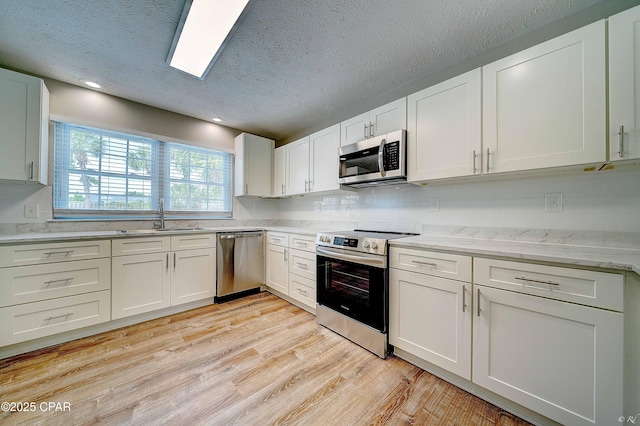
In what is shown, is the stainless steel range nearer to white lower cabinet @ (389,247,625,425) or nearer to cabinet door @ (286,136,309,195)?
white lower cabinet @ (389,247,625,425)

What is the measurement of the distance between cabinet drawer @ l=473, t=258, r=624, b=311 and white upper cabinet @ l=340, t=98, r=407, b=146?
1.37 metres

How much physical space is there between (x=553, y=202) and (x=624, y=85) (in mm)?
721

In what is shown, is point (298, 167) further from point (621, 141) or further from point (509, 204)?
point (621, 141)

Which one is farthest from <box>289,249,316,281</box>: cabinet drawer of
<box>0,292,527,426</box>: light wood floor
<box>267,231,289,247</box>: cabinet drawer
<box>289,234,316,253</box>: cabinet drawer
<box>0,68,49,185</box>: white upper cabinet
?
<box>0,68,49,185</box>: white upper cabinet

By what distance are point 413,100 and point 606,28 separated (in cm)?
106

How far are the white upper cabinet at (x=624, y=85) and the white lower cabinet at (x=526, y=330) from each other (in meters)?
0.69

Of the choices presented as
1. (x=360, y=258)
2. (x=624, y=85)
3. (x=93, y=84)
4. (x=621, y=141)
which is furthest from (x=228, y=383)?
(x=93, y=84)

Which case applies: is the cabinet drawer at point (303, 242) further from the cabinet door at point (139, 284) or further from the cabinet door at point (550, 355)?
the cabinet door at point (550, 355)

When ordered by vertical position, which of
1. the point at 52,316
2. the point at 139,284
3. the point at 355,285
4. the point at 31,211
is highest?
the point at 31,211

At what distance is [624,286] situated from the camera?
1.03m

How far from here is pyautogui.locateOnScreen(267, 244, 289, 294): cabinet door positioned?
2.95 m

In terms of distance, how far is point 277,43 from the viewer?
1.80 meters

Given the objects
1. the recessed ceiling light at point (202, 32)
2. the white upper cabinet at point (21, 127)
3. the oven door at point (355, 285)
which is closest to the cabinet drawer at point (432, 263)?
the oven door at point (355, 285)

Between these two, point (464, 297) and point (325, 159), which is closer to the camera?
point (464, 297)
